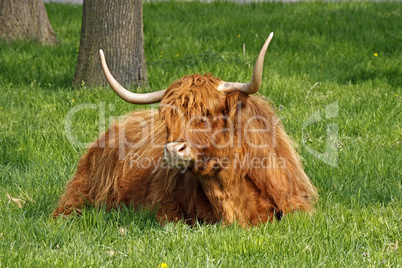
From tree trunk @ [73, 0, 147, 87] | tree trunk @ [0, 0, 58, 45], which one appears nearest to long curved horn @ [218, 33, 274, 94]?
tree trunk @ [73, 0, 147, 87]

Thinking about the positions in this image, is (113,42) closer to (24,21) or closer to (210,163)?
(24,21)


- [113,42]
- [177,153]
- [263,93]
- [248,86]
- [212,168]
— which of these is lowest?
[212,168]

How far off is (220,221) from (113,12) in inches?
159

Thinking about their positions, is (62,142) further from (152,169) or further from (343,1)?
(343,1)

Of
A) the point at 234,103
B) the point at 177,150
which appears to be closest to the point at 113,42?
the point at 234,103

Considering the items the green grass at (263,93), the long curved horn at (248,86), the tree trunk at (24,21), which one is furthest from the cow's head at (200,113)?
the tree trunk at (24,21)

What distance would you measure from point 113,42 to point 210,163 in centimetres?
396

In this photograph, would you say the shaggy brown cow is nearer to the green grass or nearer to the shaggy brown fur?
the shaggy brown fur

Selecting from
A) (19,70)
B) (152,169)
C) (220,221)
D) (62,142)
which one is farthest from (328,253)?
(19,70)

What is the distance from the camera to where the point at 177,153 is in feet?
11.3

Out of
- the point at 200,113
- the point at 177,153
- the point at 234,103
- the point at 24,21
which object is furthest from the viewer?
the point at 24,21

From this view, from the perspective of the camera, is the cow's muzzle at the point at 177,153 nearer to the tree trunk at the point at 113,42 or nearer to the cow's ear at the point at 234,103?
the cow's ear at the point at 234,103

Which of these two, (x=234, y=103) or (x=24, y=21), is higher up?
(x=24, y=21)

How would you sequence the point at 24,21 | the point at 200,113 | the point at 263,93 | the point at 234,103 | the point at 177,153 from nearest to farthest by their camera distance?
the point at 177,153 < the point at 200,113 < the point at 234,103 < the point at 263,93 < the point at 24,21
